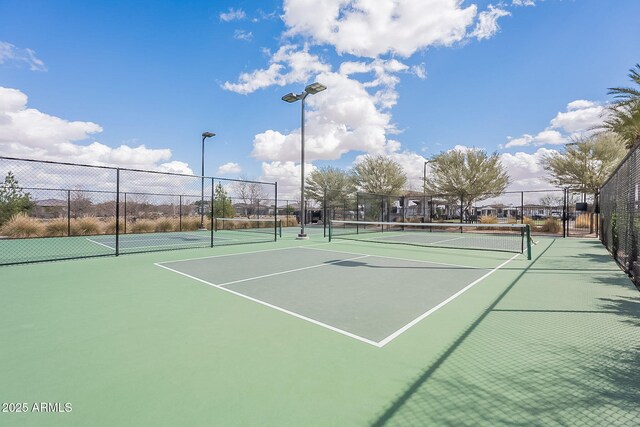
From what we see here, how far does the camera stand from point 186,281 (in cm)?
674

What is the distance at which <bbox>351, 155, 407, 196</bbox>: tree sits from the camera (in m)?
33.2

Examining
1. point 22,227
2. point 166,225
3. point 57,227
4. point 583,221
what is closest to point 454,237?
point 583,221

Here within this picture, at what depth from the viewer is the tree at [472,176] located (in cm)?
2752

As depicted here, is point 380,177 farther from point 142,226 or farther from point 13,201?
point 13,201

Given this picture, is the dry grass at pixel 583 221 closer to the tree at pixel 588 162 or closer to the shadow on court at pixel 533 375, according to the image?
the tree at pixel 588 162

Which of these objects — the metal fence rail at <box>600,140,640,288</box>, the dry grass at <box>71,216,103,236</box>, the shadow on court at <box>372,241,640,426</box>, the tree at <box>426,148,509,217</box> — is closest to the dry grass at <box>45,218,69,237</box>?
the dry grass at <box>71,216,103,236</box>

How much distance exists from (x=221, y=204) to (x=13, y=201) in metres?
12.6

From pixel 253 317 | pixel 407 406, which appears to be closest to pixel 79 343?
pixel 253 317

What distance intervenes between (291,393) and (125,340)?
234 centimetres

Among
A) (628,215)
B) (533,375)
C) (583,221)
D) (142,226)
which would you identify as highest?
(628,215)

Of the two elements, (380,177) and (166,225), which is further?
(380,177)

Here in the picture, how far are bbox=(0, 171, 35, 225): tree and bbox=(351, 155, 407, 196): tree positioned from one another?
89.4 feet

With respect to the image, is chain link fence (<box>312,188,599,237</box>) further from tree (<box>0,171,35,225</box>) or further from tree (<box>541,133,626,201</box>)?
tree (<box>0,171,35,225</box>)

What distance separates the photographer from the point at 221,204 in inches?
1025
